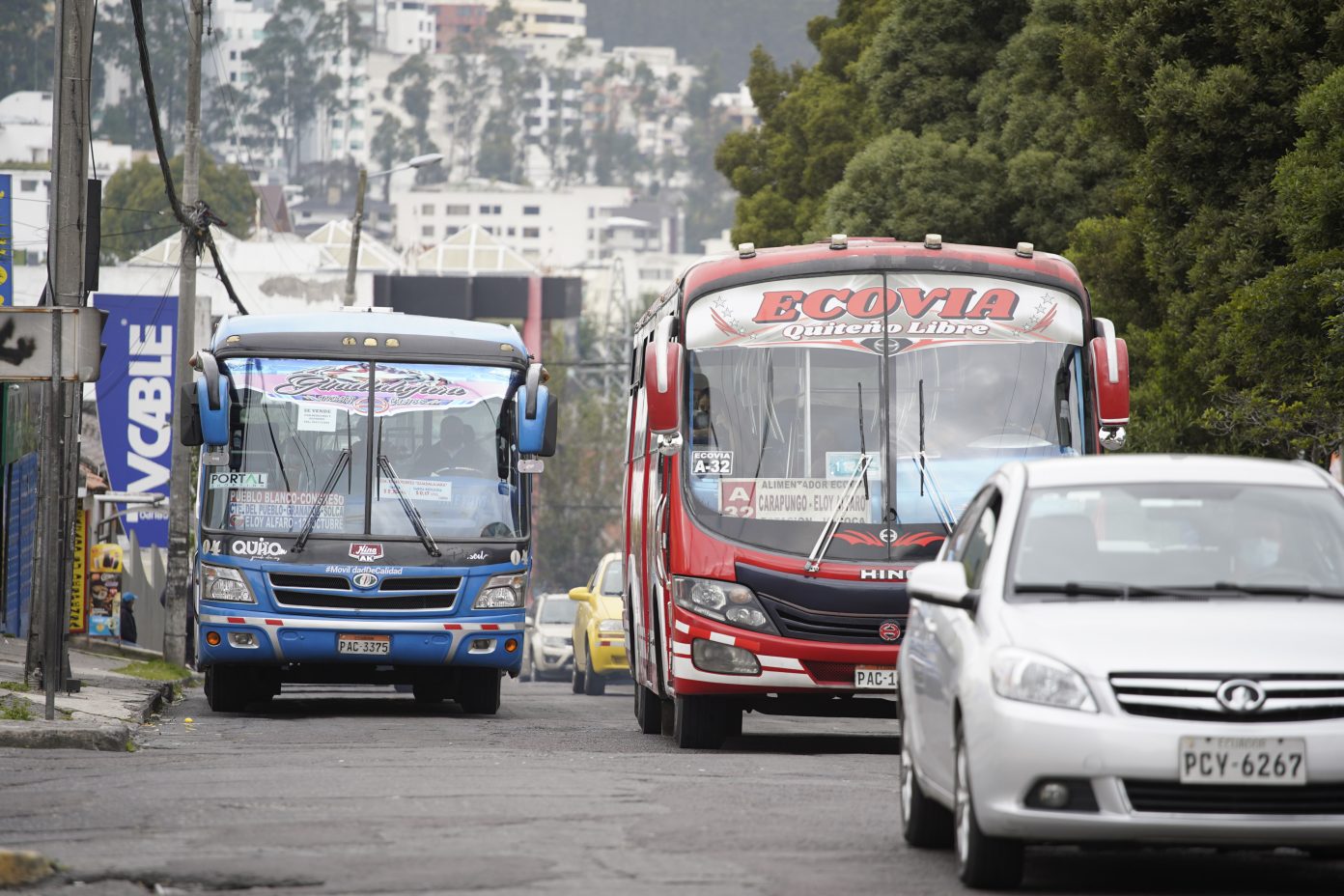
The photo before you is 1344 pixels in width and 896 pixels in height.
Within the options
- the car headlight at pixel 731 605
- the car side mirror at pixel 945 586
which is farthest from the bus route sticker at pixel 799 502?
the car side mirror at pixel 945 586

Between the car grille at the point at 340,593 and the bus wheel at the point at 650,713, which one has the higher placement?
the car grille at the point at 340,593

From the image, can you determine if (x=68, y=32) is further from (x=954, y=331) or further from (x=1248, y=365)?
(x=1248, y=365)

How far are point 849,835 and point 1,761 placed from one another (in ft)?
18.0

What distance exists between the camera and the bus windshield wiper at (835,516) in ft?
47.1

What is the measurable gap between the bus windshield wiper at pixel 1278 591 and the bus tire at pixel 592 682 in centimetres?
2239

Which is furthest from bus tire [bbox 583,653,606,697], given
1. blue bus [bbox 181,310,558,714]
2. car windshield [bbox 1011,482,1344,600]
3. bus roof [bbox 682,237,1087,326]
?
car windshield [bbox 1011,482,1344,600]

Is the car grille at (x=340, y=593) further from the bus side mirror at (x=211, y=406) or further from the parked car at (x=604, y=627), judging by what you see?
the parked car at (x=604, y=627)

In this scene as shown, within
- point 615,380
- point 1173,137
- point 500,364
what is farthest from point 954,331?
point 615,380

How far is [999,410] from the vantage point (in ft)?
48.4

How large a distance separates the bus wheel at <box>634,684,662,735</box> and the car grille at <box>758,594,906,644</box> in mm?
3042

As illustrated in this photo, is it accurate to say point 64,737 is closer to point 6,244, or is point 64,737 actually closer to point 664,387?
point 664,387

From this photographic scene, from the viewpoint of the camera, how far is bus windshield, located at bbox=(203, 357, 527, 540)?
1850 centimetres

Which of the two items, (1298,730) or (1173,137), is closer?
(1298,730)

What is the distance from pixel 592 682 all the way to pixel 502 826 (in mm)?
21096
